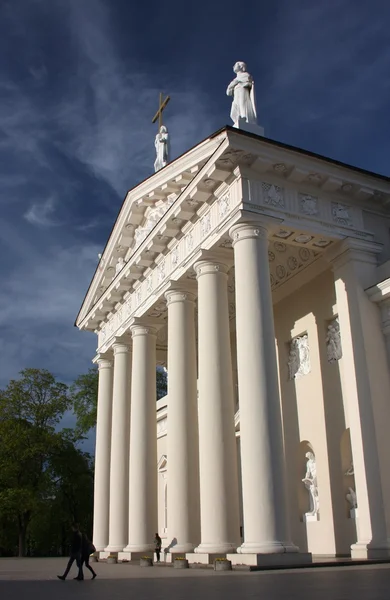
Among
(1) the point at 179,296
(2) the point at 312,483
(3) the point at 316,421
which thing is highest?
(1) the point at 179,296

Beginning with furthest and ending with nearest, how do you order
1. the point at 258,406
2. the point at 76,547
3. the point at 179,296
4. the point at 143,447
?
the point at 143,447 < the point at 179,296 < the point at 76,547 < the point at 258,406

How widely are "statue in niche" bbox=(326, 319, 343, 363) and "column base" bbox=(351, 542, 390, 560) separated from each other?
580 centimetres

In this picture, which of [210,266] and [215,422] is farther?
[210,266]

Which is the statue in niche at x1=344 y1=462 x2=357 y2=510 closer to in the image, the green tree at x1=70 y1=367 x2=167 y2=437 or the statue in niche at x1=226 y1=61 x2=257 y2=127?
the statue in niche at x1=226 y1=61 x2=257 y2=127

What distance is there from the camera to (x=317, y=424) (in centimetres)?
1934

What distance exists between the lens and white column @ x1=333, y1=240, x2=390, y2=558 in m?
14.9

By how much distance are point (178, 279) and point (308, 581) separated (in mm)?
11413

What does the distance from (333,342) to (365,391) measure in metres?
3.44

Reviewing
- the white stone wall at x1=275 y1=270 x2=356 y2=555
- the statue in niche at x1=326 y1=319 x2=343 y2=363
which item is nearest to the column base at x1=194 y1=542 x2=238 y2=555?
the white stone wall at x1=275 y1=270 x2=356 y2=555

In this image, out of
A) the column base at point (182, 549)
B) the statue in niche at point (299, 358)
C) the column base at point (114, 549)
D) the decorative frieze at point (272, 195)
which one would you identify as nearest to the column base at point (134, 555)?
the column base at point (114, 549)

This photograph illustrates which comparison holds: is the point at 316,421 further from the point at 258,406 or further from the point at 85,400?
the point at 85,400

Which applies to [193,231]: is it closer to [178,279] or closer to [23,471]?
[178,279]

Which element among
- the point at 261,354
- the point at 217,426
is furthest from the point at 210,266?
the point at 217,426

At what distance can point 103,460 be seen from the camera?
87.2ft
